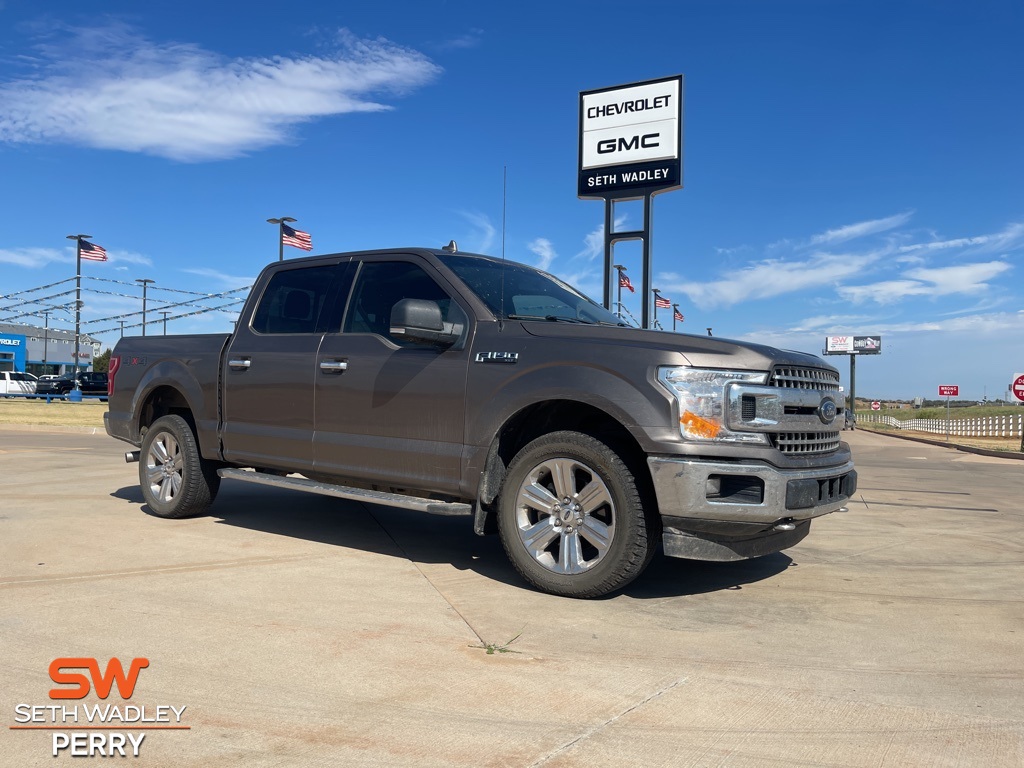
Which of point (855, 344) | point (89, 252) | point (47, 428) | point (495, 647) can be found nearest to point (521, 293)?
point (495, 647)

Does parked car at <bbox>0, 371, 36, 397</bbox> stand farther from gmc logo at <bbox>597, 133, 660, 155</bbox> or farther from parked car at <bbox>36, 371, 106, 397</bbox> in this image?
gmc logo at <bbox>597, 133, 660, 155</bbox>

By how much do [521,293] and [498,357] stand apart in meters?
0.84

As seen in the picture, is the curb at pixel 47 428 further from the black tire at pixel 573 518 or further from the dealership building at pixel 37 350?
the dealership building at pixel 37 350

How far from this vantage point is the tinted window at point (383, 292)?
5484mm

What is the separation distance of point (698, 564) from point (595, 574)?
1.49 metres

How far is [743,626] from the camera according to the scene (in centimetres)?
407

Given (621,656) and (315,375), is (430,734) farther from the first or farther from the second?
(315,375)

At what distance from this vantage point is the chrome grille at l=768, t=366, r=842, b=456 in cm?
438

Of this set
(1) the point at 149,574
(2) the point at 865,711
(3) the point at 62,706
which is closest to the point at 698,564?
(2) the point at 865,711

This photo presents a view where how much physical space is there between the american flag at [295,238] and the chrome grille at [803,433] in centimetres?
3012

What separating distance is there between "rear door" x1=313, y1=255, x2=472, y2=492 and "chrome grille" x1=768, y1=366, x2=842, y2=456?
182cm

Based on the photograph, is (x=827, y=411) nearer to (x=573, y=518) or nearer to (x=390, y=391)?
(x=573, y=518)

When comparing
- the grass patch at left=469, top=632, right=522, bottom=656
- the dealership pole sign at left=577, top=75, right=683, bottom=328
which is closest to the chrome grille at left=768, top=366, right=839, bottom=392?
the grass patch at left=469, top=632, right=522, bottom=656

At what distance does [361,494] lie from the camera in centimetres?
527
